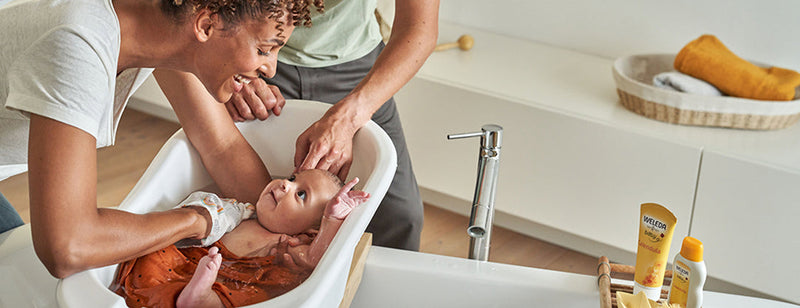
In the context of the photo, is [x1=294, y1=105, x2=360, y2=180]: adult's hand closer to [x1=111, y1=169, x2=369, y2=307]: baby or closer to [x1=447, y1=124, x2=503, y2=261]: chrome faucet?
[x1=111, y1=169, x2=369, y2=307]: baby

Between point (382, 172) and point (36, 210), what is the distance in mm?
566

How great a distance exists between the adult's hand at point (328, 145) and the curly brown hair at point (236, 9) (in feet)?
1.24

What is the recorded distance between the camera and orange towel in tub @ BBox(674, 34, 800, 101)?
218cm

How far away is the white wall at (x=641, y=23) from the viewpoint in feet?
7.93

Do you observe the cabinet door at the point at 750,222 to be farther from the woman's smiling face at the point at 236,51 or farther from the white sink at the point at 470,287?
the woman's smiling face at the point at 236,51

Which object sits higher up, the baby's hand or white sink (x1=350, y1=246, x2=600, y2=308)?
the baby's hand

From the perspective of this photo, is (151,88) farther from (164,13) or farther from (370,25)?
(164,13)

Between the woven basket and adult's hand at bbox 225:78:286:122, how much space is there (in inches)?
44.2

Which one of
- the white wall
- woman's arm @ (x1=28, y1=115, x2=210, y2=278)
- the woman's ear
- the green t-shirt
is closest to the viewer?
woman's arm @ (x1=28, y1=115, x2=210, y2=278)

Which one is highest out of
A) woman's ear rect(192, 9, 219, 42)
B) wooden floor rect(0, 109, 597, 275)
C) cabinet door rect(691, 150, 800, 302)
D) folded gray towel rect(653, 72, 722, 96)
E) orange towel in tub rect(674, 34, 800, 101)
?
woman's ear rect(192, 9, 219, 42)

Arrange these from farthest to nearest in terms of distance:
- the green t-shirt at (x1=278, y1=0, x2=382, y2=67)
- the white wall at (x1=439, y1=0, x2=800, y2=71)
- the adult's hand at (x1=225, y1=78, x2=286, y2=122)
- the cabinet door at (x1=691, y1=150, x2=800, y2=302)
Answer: the white wall at (x1=439, y1=0, x2=800, y2=71) < the cabinet door at (x1=691, y1=150, x2=800, y2=302) < the green t-shirt at (x1=278, y1=0, x2=382, y2=67) < the adult's hand at (x1=225, y1=78, x2=286, y2=122)

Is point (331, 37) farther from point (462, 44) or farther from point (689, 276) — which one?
point (462, 44)

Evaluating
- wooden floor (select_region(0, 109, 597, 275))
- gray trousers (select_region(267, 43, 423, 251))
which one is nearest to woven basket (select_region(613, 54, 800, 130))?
wooden floor (select_region(0, 109, 597, 275))

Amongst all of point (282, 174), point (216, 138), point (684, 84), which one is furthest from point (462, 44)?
point (216, 138)
